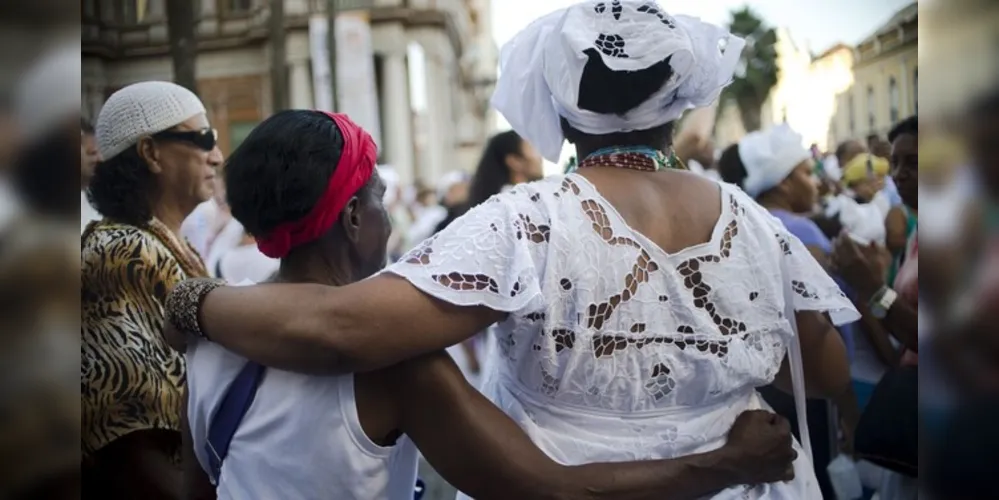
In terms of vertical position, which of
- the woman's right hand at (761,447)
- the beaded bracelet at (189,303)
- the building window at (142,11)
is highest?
the building window at (142,11)

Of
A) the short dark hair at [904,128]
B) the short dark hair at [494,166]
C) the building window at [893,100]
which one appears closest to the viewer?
the short dark hair at [904,128]

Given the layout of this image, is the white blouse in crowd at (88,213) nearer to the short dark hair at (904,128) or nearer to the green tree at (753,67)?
the green tree at (753,67)

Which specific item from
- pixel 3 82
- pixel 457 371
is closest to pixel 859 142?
pixel 457 371

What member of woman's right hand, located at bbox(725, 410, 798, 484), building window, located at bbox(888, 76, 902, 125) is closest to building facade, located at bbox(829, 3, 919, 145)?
building window, located at bbox(888, 76, 902, 125)

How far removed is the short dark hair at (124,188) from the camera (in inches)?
81.4

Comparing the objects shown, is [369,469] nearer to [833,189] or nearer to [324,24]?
[324,24]

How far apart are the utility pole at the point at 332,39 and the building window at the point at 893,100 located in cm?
143

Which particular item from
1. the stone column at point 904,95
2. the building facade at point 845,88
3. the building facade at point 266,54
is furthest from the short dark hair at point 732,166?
the building facade at point 266,54

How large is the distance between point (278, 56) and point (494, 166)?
117cm

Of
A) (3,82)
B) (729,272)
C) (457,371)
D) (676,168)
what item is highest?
(3,82)

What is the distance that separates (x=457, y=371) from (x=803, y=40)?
1.66 m

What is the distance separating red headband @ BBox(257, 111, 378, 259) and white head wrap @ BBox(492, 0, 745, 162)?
14.3 inches

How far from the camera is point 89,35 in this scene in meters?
2.05

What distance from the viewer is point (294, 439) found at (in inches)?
62.6
